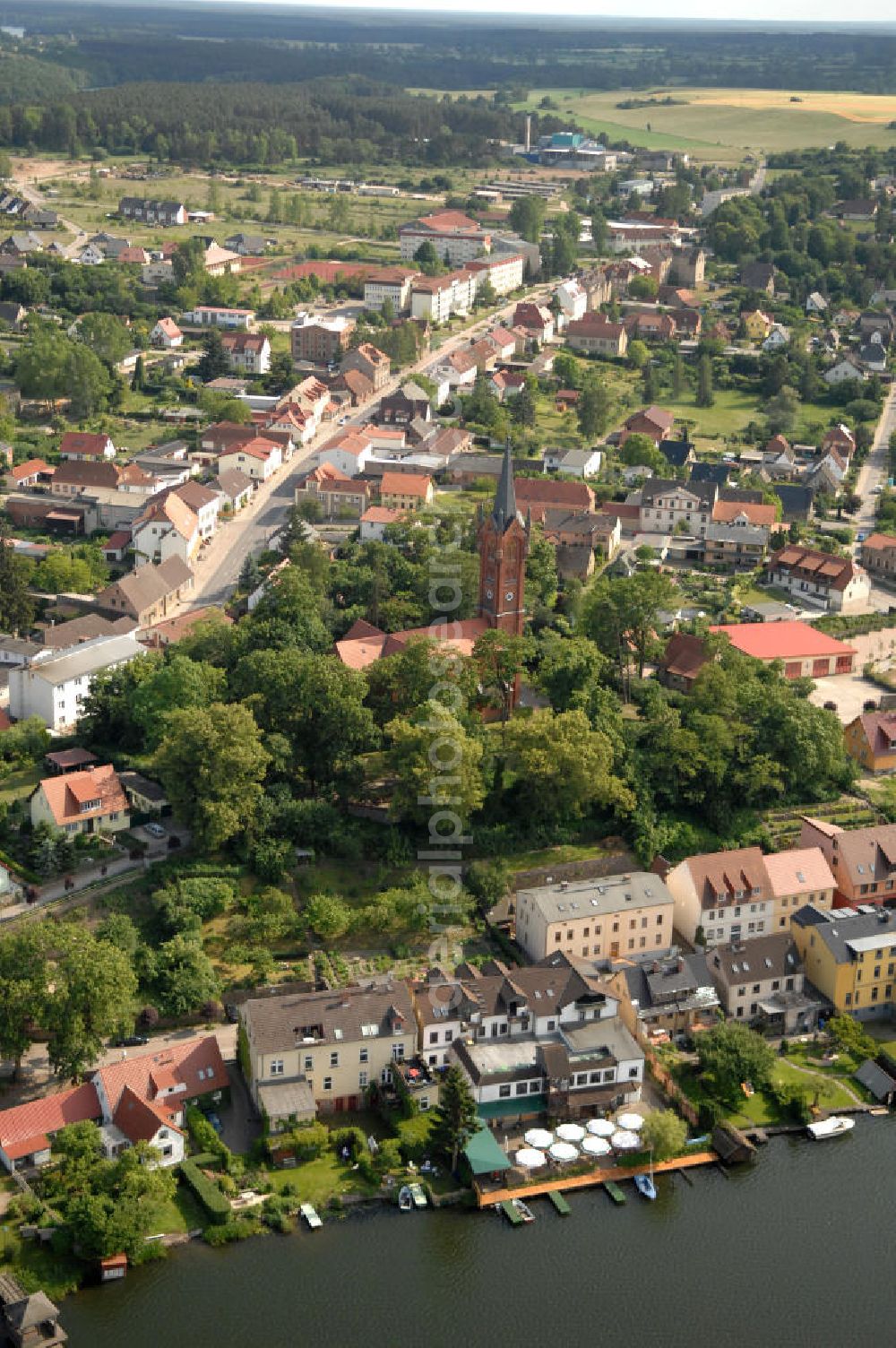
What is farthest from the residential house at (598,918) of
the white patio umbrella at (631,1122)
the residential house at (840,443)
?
the residential house at (840,443)

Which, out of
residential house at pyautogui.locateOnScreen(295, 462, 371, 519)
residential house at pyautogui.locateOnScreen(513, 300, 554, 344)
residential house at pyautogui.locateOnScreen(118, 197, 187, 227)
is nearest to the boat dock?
residential house at pyautogui.locateOnScreen(295, 462, 371, 519)

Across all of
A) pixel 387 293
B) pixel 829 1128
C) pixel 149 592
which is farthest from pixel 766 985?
pixel 387 293

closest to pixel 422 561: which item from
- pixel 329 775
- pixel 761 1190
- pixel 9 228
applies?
pixel 329 775

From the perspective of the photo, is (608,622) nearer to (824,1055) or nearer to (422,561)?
(422,561)

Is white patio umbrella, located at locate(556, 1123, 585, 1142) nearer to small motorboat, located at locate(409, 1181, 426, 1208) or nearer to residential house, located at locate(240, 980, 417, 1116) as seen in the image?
small motorboat, located at locate(409, 1181, 426, 1208)

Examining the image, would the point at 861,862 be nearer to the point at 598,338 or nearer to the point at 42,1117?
the point at 42,1117

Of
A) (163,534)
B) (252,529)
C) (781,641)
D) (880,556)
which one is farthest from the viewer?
(252,529)
